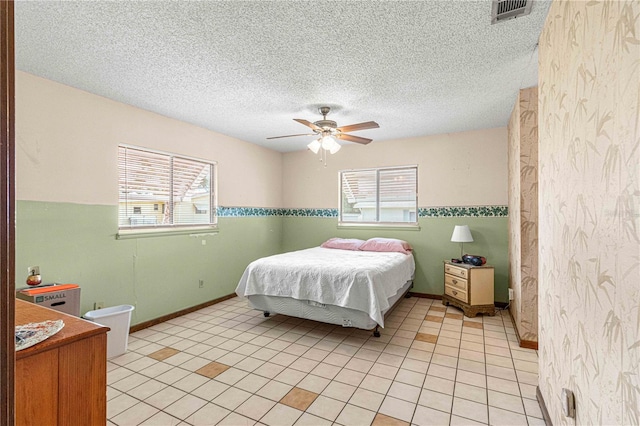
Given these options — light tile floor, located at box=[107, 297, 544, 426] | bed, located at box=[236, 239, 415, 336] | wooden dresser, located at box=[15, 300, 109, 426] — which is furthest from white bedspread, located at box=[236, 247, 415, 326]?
wooden dresser, located at box=[15, 300, 109, 426]

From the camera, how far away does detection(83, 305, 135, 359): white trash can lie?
2787 mm

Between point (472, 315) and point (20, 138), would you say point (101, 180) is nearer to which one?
point (20, 138)

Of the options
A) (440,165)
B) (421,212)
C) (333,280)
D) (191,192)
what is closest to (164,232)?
(191,192)

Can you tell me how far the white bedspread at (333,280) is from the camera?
305 centimetres

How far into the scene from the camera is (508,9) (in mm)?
1834

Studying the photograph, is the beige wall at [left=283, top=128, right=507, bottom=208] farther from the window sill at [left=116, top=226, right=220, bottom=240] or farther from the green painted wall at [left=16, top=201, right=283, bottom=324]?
the window sill at [left=116, top=226, right=220, bottom=240]

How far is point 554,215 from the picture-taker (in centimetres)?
176

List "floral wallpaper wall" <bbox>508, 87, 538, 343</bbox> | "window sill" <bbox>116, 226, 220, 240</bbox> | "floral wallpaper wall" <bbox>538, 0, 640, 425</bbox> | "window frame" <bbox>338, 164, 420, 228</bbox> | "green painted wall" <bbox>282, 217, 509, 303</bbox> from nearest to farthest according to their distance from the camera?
1. "floral wallpaper wall" <bbox>538, 0, 640, 425</bbox>
2. "floral wallpaper wall" <bbox>508, 87, 538, 343</bbox>
3. "window sill" <bbox>116, 226, 220, 240</bbox>
4. "green painted wall" <bbox>282, 217, 509, 303</bbox>
5. "window frame" <bbox>338, 164, 420, 228</bbox>

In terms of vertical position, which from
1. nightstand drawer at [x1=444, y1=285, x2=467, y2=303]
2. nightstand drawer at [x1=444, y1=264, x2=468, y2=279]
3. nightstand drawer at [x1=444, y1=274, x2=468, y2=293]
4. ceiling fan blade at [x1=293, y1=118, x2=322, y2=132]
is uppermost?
ceiling fan blade at [x1=293, y1=118, x2=322, y2=132]

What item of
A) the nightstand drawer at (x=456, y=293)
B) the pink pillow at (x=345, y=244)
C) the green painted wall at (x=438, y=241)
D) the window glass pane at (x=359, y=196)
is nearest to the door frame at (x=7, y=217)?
the nightstand drawer at (x=456, y=293)

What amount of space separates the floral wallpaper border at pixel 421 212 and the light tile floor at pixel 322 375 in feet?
4.94

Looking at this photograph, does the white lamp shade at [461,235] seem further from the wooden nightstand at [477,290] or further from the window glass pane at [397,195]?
the window glass pane at [397,195]

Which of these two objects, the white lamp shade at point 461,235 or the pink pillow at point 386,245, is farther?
the pink pillow at point 386,245

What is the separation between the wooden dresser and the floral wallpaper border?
343 centimetres
